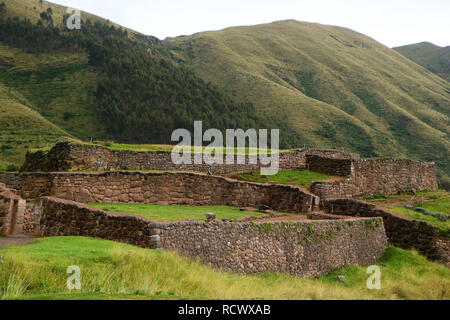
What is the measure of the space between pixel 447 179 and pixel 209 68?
7719 centimetres

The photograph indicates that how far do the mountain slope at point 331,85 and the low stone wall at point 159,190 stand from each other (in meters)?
62.3

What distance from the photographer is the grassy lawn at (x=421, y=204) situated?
66.0 feet

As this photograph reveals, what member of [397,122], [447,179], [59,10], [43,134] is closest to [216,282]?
[43,134]

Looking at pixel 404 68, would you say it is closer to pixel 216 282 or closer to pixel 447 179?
pixel 447 179

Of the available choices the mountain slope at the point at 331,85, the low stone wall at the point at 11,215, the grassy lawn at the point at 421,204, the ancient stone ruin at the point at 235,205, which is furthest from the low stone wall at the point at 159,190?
the mountain slope at the point at 331,85

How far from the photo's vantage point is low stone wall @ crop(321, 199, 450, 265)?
1873 centimetres

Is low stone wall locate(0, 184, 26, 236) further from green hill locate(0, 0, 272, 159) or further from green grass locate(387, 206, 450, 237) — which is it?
green hill locate(0, 0, 272, 159)

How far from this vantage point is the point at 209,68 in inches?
5290

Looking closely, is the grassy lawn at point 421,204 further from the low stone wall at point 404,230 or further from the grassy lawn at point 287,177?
the grassy lawn at point 287,177

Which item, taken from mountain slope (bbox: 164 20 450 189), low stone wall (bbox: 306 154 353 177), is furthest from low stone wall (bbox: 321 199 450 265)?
mountain slope (bbox: 164 20 450 189)

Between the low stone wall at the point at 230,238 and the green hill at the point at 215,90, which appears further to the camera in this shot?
the green hill at the point at 215,90

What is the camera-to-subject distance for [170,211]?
63.3 ft

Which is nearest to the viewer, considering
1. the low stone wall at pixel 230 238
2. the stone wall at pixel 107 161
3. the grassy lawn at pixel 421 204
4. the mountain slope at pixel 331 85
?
the low stone wall at pixel 230 238

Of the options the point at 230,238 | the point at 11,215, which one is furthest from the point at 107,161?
the point at 230,238
